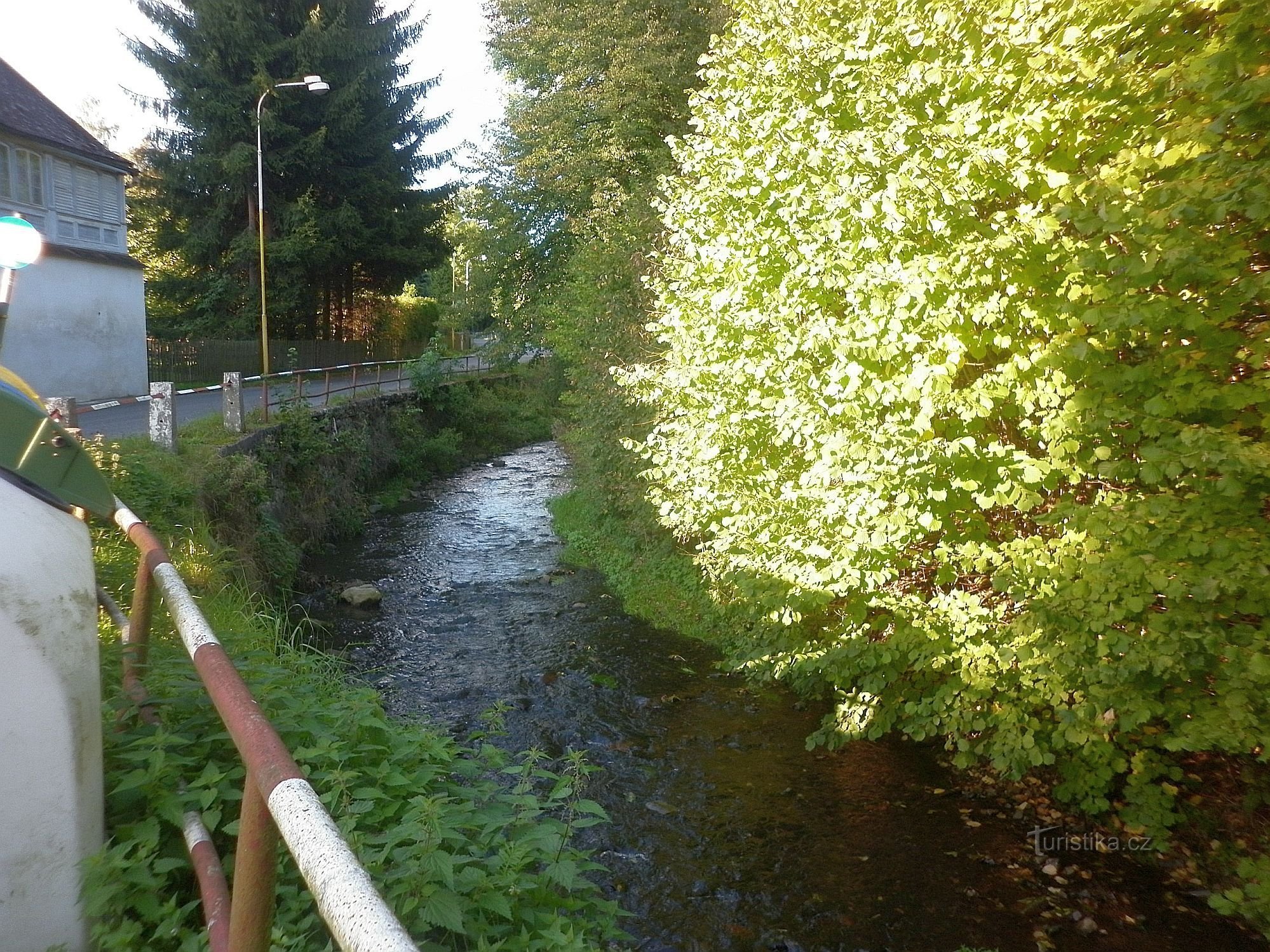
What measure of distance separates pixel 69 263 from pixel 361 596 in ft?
48.4

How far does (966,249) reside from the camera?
15.7 feet

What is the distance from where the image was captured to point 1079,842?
6316mm

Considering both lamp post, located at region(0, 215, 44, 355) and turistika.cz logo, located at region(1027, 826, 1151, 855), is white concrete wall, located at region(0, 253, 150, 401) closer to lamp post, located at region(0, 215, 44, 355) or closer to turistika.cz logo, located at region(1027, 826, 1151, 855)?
lamp post, located at region(0, 215, 44, 355)

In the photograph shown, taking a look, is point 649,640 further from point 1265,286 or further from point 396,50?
point 396,50

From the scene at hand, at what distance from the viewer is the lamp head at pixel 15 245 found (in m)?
2.85

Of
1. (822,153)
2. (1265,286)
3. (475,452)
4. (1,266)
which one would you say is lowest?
(475,452)

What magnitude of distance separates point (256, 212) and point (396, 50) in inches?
288

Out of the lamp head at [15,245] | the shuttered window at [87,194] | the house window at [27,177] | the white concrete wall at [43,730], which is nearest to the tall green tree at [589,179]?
the shuttered window at [87,194]

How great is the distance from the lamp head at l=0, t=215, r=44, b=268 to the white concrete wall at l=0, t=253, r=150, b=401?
57.4ft

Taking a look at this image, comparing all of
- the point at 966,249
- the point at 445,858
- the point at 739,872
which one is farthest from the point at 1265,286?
the point at 739,872

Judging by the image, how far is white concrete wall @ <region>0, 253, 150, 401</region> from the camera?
764 inches

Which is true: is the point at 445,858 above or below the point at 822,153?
below

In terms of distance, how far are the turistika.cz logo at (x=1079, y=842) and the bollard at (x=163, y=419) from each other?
10.8 m

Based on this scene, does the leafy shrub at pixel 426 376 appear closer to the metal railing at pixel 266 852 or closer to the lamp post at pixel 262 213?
the lamp post at pixel 262 213
